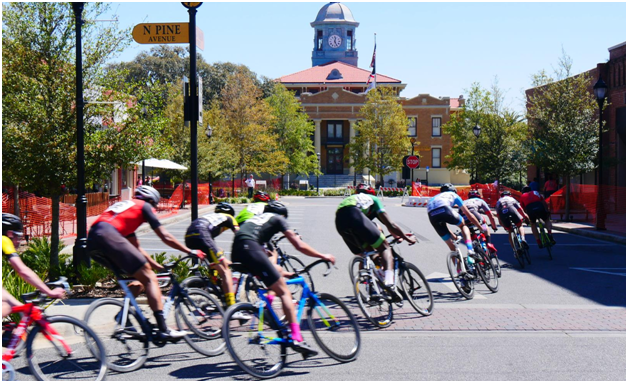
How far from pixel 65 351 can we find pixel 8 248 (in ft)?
3.24

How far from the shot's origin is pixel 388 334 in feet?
26.5

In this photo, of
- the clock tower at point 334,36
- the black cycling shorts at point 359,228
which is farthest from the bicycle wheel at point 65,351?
the clock tower at point 334,36

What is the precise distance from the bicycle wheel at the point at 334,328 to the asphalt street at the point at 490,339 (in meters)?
0.14

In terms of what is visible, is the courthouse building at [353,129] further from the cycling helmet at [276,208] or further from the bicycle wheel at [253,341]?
the bicycle wheel at [253,341]

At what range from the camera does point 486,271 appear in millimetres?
11031

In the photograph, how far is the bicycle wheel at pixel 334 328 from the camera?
660cm

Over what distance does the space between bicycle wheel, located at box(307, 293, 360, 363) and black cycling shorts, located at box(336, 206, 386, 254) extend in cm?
203

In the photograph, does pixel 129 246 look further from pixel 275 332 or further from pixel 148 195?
pixel 275 332

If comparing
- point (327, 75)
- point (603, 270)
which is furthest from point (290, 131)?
point (603, 270)

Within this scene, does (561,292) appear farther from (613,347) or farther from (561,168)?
(561,168)

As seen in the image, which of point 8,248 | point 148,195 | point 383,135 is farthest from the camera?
point 383,135

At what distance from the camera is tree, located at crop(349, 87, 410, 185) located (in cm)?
6322

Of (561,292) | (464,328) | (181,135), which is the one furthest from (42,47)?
(181,135)

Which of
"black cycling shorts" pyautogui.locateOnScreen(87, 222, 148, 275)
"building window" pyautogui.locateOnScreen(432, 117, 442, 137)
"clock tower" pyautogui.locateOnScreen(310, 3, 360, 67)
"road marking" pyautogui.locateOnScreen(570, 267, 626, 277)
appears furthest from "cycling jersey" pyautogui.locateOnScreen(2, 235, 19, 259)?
"clock tower" pyautogui.locateOnScreen(310, 3, 360, 67)
